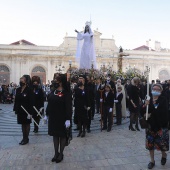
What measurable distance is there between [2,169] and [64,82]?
205cm

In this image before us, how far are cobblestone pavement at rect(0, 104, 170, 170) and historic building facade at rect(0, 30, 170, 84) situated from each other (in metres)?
29.2

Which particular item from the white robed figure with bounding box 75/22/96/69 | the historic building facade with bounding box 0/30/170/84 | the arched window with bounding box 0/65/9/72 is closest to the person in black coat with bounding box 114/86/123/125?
the white robed figure with bounding box 75/22/96/69

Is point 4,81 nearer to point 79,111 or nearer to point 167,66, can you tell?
point 167,66

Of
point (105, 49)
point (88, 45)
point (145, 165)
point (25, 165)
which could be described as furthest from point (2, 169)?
point (105, 49)

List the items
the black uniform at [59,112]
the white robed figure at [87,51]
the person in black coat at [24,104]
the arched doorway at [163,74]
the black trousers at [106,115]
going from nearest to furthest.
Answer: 1. the black uniform at [59,112]
2. the person in black coat at [24,104]
3. the black trousers at [106,115]
4. the white robed figure at [87,51]
5. the arched doorway at [163,74]

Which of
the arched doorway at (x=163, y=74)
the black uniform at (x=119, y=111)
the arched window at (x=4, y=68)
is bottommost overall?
the black uniform at (x=119, y=111)

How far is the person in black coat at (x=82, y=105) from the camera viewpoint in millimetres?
7934

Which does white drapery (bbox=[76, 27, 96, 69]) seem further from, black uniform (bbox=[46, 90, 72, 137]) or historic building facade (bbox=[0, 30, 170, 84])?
historic building facade (bbox=[0, 30, 170, 84])

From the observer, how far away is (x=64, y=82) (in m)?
5.27

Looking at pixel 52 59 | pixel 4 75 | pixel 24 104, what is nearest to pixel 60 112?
pixel 24 104

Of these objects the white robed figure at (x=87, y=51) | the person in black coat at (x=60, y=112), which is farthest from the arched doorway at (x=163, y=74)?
the person in black coat at (x=60, y=112)

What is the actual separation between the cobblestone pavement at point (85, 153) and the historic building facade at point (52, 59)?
2917cm

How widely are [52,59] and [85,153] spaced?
3491 centimetres

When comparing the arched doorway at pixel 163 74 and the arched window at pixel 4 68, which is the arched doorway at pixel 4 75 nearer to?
the arched window at pixel 4 68
